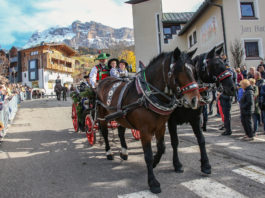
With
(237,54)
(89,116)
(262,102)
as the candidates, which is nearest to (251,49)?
(237,54)

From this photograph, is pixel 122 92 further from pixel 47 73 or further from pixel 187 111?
pixel 47 73

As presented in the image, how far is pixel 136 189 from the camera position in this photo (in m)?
3.10

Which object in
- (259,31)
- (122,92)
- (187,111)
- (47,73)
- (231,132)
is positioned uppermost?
(47,73)

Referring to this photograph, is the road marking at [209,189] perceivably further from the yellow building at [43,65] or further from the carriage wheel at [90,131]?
the yellow building at [43,65]

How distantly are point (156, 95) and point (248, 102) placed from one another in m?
3.71

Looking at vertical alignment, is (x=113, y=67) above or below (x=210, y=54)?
above

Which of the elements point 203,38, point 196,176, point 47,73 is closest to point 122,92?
point 196,176

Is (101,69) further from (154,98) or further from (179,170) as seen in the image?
(179,170)

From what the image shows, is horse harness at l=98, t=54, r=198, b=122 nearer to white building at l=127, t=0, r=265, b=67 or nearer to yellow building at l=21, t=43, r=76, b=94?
white building at l=127, t=0, r=265, b=67

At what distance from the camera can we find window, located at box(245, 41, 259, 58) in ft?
49.1

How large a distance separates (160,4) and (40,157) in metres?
24.5

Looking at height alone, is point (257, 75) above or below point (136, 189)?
above

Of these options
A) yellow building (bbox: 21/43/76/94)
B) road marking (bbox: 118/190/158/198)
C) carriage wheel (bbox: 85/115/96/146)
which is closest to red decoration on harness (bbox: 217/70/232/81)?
road marking (bbox: 118/190/158/198)

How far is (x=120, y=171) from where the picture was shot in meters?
3.86
